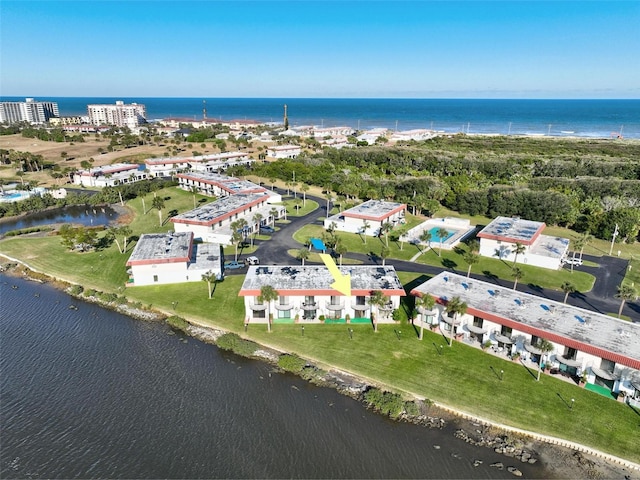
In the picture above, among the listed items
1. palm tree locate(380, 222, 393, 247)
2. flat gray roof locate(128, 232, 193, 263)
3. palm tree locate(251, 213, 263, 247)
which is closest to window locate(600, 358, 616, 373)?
palm tree locate(380, 222, 393, 247)

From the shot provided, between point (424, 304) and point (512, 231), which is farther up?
point (512, 231)

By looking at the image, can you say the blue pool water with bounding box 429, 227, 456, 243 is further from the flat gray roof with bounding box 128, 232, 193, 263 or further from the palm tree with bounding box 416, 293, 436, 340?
the flat gray roof with bounding box 128, 232, 193, 263

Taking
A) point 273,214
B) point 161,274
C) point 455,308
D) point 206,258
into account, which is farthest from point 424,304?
point 273,214

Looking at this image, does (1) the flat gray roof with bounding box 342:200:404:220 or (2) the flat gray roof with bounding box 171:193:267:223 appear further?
(1) the flat gray roof with bounding box 342:200:404:220

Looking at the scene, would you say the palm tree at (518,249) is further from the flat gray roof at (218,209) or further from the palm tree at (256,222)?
the flat gray roof at (218,209)

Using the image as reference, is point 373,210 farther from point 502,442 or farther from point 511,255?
point 502,442

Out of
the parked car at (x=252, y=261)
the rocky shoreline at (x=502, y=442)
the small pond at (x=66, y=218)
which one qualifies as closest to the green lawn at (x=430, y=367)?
the rocky shoreline at (x=502, y=442)
